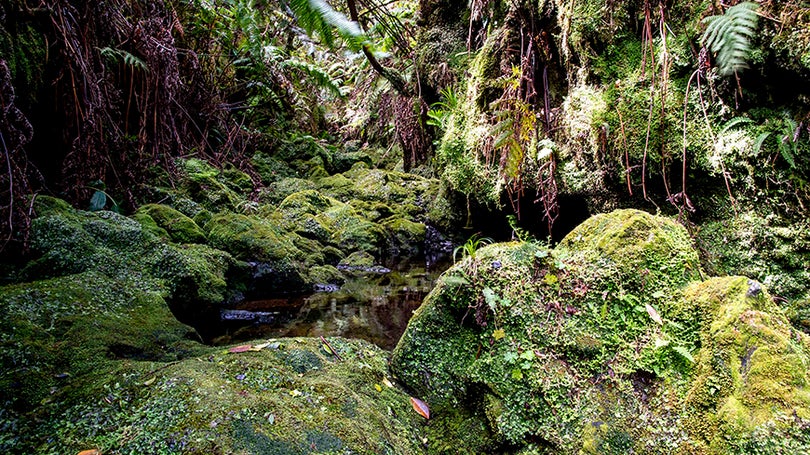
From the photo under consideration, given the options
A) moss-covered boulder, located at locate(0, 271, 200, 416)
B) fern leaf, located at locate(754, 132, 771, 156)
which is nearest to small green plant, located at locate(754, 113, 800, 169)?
fern leaf, located at locate(754, 132, 771, 156)

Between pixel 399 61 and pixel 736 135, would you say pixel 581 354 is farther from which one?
pixel 399 61

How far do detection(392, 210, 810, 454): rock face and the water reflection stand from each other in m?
1.44

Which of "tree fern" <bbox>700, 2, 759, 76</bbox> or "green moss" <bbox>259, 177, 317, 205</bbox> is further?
"green moss" <bbox>259, 177, 317, 205</bbox>

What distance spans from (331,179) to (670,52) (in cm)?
733

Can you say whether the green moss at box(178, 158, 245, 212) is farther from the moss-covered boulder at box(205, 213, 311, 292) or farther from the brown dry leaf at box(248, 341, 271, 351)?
the brown dry leaf at box(248, 341, 271, 351)

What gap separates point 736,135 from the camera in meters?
2.76

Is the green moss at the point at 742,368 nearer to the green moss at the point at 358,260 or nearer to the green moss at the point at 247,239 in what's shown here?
the green moss at the point at 247,239

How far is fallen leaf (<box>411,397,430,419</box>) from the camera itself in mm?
2207

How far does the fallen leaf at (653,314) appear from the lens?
81.2 inches

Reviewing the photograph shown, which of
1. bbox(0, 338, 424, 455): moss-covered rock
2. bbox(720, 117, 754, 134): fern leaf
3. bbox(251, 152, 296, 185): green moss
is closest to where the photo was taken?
bbox(0, 338, 424, 455): moss-covered rock

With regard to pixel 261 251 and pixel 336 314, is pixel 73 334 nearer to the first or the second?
pixel 336 314

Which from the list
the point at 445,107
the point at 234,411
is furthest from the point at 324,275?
the point at 234,411

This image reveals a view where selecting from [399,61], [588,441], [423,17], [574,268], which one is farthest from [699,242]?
[399,61]

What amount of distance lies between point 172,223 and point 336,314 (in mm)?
2176
